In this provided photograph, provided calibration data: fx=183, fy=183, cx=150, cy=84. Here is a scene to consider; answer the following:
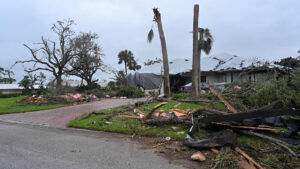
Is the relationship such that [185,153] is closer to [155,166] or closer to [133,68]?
[155,166]

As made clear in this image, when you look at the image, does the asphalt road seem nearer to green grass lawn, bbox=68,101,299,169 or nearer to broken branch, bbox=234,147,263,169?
green grass lawn, bbox=68,101,299,169

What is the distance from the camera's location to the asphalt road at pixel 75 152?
11.5ft

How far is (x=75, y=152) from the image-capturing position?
166 inches

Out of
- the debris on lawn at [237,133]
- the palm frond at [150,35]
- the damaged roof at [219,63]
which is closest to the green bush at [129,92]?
the damaged roof at [219,63]

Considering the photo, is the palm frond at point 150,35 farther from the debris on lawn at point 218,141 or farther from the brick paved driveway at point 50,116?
the debris on lawn at point 218,141

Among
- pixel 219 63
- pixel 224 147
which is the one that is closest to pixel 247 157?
pixel 224 147

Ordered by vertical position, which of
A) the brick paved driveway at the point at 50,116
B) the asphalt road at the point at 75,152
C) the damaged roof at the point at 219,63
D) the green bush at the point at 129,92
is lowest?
the asphalt road at the point at 75,152

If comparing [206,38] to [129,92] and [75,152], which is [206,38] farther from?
[75,152]

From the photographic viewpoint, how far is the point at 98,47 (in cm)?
3016

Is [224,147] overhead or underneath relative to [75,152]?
overhead

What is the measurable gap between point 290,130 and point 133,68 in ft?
126

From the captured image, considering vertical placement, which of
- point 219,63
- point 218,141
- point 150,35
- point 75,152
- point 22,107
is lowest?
point 75,152

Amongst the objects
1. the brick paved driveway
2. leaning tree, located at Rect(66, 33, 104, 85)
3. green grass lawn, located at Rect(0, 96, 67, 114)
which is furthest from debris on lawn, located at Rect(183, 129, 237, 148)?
leaning tree, located at Rect(66, 33, 104, 85)

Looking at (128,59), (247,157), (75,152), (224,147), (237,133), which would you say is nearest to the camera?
(247,157)
